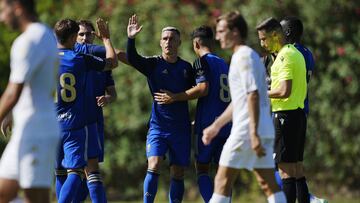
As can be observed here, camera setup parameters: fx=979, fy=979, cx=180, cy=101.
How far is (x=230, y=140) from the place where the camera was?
890 cm

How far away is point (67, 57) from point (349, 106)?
1016 centimetres

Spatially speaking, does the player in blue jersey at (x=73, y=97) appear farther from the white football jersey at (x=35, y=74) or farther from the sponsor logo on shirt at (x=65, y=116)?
the white football jersey at (x=35, y=74)

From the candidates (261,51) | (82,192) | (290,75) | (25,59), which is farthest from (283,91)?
(261,51)

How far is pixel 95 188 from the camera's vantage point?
1117 centimetres

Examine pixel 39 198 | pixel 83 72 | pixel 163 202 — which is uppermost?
pixel 83 72

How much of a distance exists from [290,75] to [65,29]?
252 cm

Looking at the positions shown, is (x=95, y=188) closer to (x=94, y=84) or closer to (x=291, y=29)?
(x=94, y=84)

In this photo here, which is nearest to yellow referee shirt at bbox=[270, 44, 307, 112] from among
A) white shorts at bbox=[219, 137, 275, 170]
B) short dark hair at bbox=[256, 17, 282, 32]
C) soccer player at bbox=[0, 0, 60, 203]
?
short dark hair at bbox=[256, 17, 282, 32]

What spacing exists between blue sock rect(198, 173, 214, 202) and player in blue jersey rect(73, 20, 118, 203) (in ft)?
3.79

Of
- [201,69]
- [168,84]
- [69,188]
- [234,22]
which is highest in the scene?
[234,22]

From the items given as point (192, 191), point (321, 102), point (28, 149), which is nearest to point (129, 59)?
point (28, 149)

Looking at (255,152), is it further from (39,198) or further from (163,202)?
(163,202)

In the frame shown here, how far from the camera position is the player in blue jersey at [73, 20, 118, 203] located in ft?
37.0

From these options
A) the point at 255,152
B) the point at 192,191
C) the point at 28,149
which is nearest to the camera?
the point at 28,149
